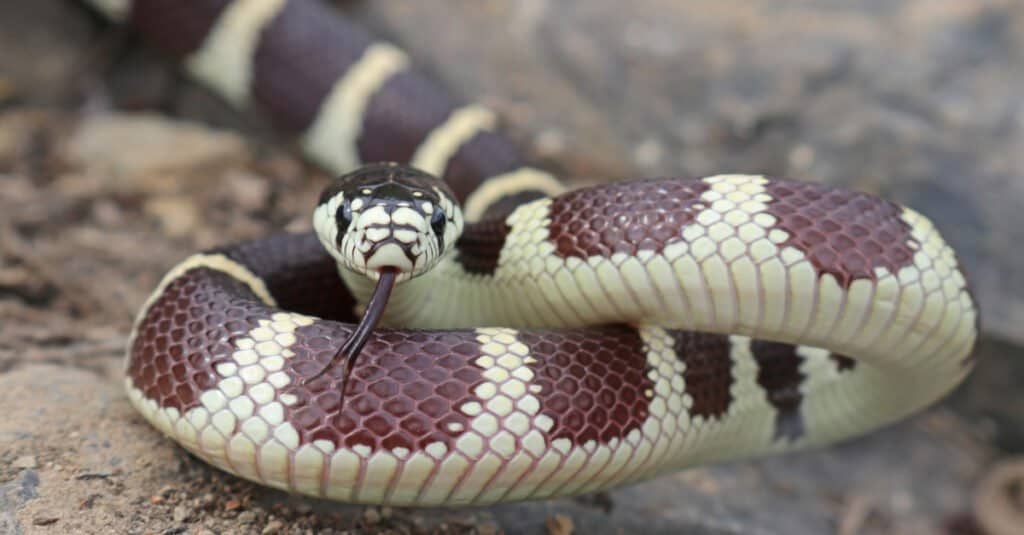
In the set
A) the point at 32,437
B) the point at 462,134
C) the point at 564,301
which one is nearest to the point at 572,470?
the point at 564,301

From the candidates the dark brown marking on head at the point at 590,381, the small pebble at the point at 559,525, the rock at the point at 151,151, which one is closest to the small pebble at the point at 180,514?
the dark brown marking on head at the point at 590,381

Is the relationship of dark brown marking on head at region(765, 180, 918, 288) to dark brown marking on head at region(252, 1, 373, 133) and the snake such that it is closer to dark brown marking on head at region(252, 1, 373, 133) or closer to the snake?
the snake

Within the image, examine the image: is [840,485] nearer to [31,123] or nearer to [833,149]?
[833,149]

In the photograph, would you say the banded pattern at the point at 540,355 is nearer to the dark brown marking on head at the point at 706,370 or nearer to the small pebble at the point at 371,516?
the dark brown marking on head at the point at 706,370

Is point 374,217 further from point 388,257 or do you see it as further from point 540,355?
point 540,355

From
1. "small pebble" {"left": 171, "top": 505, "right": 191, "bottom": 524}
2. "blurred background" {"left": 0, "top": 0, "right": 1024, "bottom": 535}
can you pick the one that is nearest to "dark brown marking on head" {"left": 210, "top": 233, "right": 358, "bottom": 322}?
"blurred background" {"left": 0, "top": 0, "right": 1024, "bottom": 535}

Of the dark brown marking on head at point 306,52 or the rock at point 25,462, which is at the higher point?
the dark brown marking on head at point 306,52
